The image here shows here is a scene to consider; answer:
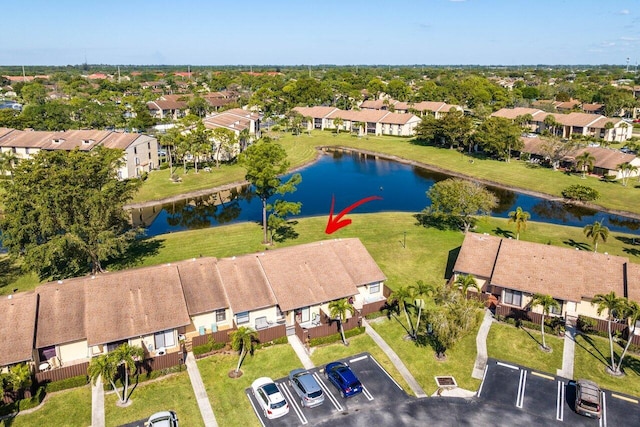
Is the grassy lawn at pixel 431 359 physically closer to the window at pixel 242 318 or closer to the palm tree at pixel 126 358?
the window at pixel 242 318

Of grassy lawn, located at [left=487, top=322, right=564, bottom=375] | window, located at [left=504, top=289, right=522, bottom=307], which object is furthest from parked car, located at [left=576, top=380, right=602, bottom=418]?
window, located at [left=504, top=289, right=522, bottom=307]

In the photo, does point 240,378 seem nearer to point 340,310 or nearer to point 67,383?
point 340,310

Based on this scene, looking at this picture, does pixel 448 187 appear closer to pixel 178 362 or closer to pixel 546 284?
pixel 546 284

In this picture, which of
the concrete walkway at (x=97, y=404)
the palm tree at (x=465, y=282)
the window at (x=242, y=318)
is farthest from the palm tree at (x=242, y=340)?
the palm tree at (x=465, y=282)

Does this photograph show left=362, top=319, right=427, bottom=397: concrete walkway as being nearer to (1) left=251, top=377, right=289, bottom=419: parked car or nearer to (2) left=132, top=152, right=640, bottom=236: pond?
(1) left=251, top=377, right=289, bottom=419: parked car

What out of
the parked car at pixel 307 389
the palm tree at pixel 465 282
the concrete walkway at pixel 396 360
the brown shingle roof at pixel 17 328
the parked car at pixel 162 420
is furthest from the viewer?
the palm tree at pixel 465 282

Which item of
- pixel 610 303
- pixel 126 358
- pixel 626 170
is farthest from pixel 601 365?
pixel 626 170
